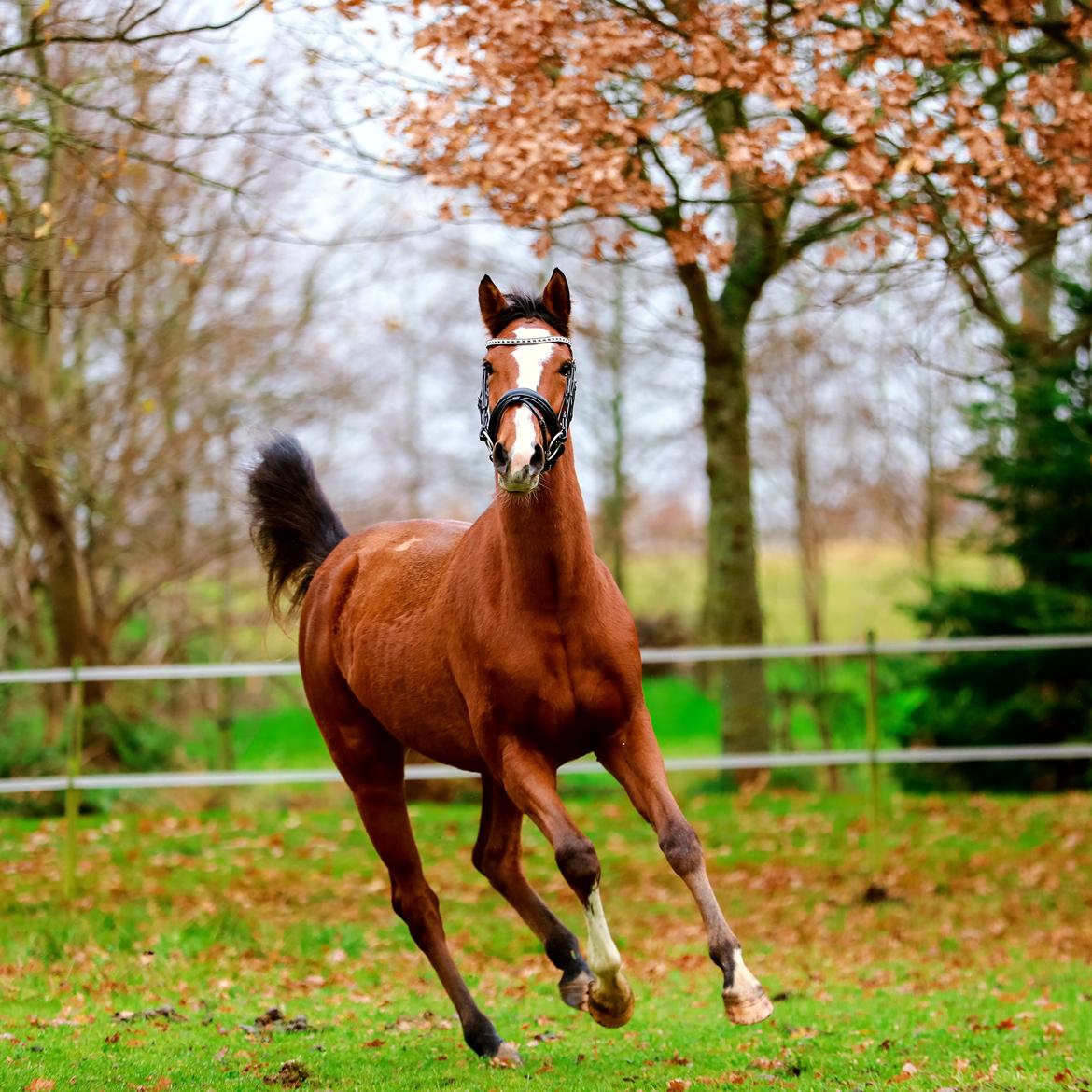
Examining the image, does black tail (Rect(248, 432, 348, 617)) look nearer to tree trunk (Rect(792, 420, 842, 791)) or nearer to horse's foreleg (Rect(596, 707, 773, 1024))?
horse's foreleg (Rect(596, 707, 773, 1024))

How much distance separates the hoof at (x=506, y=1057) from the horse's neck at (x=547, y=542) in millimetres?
2029

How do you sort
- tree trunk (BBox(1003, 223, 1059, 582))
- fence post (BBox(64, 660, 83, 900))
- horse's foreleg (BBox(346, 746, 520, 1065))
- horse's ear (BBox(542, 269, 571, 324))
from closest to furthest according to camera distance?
horse's ear (BBox(542, 269, 571, 324)), horse's foreleg (BBox(346, 746, 520, 1065)), fence post (BBox(64, 660, 83, 900)), tree trunk (BBox(1003, 223, 1059, 582))

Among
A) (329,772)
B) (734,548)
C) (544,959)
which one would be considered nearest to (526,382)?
(544,959)

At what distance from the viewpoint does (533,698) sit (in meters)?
4.69

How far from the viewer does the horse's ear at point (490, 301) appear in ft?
15.6

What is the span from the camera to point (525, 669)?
4.68 m

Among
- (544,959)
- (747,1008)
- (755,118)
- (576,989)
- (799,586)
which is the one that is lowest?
(544,959)

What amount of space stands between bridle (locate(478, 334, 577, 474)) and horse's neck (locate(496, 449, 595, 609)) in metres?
0.13

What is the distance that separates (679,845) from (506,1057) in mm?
1601

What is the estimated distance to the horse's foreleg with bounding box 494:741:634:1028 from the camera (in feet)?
14.9

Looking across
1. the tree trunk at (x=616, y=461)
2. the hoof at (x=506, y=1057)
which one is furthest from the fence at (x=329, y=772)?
the tree trunk at (x=616, y=461)

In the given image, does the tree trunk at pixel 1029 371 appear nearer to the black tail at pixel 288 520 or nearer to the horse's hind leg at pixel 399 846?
the black tail at pixel 288 520

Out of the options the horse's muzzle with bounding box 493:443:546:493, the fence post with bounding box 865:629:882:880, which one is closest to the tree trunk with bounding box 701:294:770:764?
the fence post with bounding box 865:629:882:880

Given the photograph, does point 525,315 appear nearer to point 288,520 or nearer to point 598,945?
point 598,945
